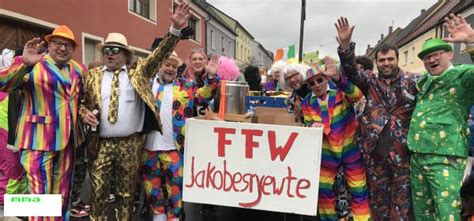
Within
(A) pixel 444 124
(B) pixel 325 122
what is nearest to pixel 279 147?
(B) pixel 325 122

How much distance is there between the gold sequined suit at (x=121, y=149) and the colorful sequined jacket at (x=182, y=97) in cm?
28

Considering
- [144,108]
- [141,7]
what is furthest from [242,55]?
[144,108]

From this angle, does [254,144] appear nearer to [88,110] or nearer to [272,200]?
[272,200]

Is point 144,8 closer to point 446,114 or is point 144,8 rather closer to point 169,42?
point 169,42

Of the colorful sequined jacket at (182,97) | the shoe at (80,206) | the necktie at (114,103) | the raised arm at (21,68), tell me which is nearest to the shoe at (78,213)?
the shoe at (80,206)

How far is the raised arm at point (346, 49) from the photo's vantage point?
273 cm

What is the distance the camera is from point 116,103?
2.91m

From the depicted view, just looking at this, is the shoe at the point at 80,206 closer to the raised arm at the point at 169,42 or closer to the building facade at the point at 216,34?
the raised arm at the point at 169,42

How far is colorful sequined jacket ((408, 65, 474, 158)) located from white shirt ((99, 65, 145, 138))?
213 centimetres

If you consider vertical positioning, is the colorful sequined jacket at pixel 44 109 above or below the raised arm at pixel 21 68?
below

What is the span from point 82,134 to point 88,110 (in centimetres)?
25

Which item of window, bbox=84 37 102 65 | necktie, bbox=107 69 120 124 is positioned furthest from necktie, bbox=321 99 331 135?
window, bbox=84 37 102 65

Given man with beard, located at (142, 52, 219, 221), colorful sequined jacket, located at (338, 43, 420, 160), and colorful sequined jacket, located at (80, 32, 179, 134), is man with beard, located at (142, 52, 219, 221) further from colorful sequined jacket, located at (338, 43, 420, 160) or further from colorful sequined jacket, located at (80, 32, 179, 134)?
colorful sequined jacket, located at (338, 43, 420, 160)

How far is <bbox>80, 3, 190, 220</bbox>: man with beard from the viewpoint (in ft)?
9.54
